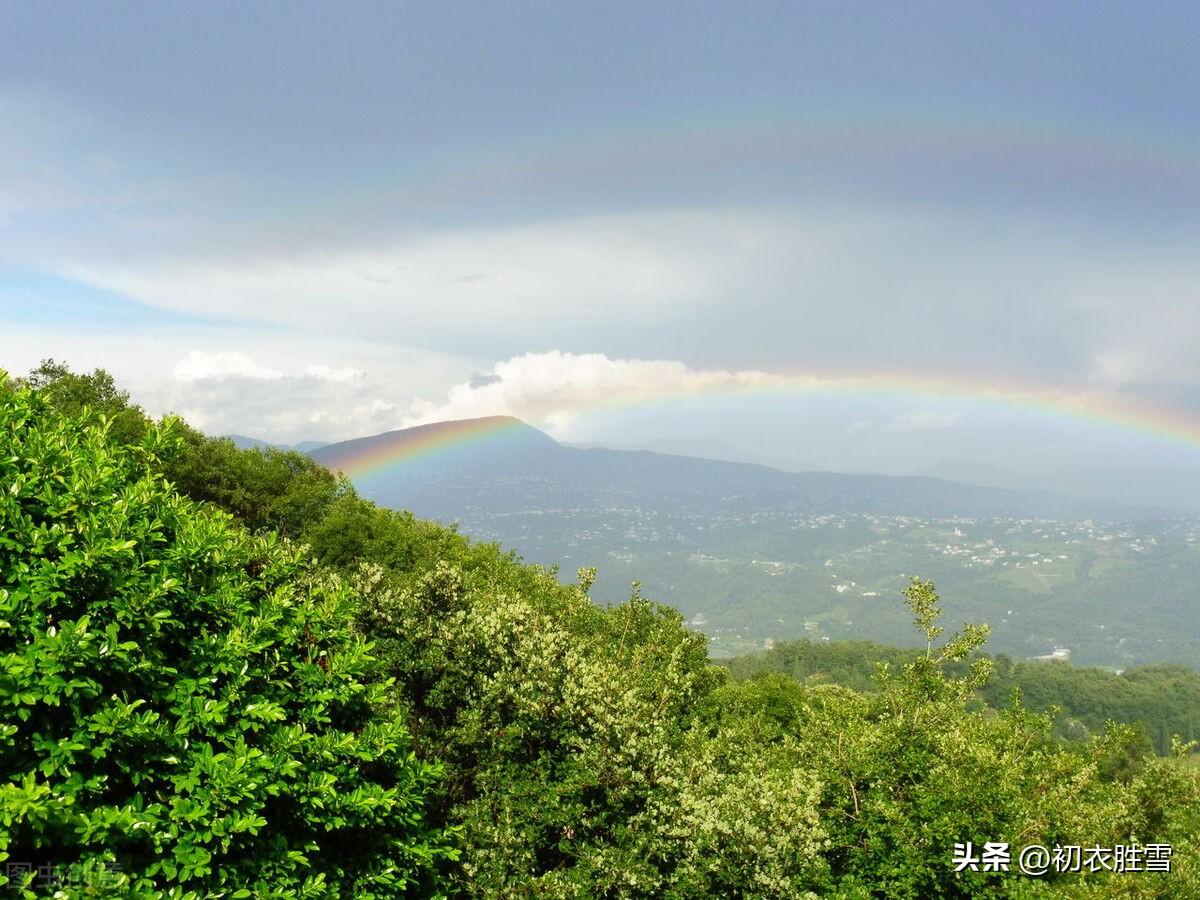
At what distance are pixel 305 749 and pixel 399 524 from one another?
52.1 meters

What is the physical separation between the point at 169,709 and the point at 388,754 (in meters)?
4.55

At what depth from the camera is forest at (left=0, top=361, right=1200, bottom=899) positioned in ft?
31.4

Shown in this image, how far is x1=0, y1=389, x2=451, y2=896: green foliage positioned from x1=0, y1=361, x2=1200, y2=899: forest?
55mm

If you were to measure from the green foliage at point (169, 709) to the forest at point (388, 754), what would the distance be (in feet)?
0.18

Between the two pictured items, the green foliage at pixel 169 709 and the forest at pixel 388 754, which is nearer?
the green foliage at pixel 169 709

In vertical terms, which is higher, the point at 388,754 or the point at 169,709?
the point at 169,709

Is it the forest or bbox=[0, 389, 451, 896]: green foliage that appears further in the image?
the forest

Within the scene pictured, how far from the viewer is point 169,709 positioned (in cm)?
1082

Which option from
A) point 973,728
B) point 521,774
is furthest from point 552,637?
point 973,728

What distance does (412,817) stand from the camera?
13.5 m

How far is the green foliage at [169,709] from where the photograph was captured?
9.21 metres

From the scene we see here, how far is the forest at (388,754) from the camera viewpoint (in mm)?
9570

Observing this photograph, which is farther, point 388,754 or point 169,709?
point 388,754

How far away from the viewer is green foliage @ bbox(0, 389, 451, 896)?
9211 mm
